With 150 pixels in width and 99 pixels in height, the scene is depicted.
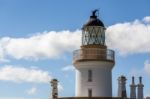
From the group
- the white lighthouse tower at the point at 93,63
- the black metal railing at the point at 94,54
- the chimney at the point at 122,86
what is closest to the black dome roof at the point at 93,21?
the white lighthouse tower at the point at 93,63

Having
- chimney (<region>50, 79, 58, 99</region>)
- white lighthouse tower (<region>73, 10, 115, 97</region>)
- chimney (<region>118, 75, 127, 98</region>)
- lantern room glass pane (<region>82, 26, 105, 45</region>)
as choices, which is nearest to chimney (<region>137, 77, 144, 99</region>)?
chimney (<region>118, 75, 127, 98</region>)

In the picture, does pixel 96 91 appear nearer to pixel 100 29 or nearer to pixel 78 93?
pixel 78 93

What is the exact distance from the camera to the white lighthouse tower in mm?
35438

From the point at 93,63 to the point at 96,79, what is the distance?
133cm

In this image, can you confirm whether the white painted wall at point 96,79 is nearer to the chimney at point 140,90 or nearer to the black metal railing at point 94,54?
the black metal railing at point 94,54

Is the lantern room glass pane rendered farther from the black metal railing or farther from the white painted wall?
the white painted wall

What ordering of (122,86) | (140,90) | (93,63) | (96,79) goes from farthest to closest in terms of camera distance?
(140,90) → (122,86) → (93,63) → (96,79)

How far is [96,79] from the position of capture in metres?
35.5

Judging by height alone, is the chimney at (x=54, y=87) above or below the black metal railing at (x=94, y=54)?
below

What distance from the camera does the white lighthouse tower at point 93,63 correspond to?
3544 centimetres

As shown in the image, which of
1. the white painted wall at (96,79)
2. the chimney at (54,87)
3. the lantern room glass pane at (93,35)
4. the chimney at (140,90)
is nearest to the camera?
the white painted wall at (96,79)

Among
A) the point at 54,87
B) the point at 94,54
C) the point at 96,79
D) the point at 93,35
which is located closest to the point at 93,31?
the point at 93,35

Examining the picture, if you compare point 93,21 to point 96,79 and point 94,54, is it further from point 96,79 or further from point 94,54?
point 96,79

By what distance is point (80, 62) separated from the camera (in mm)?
36031
